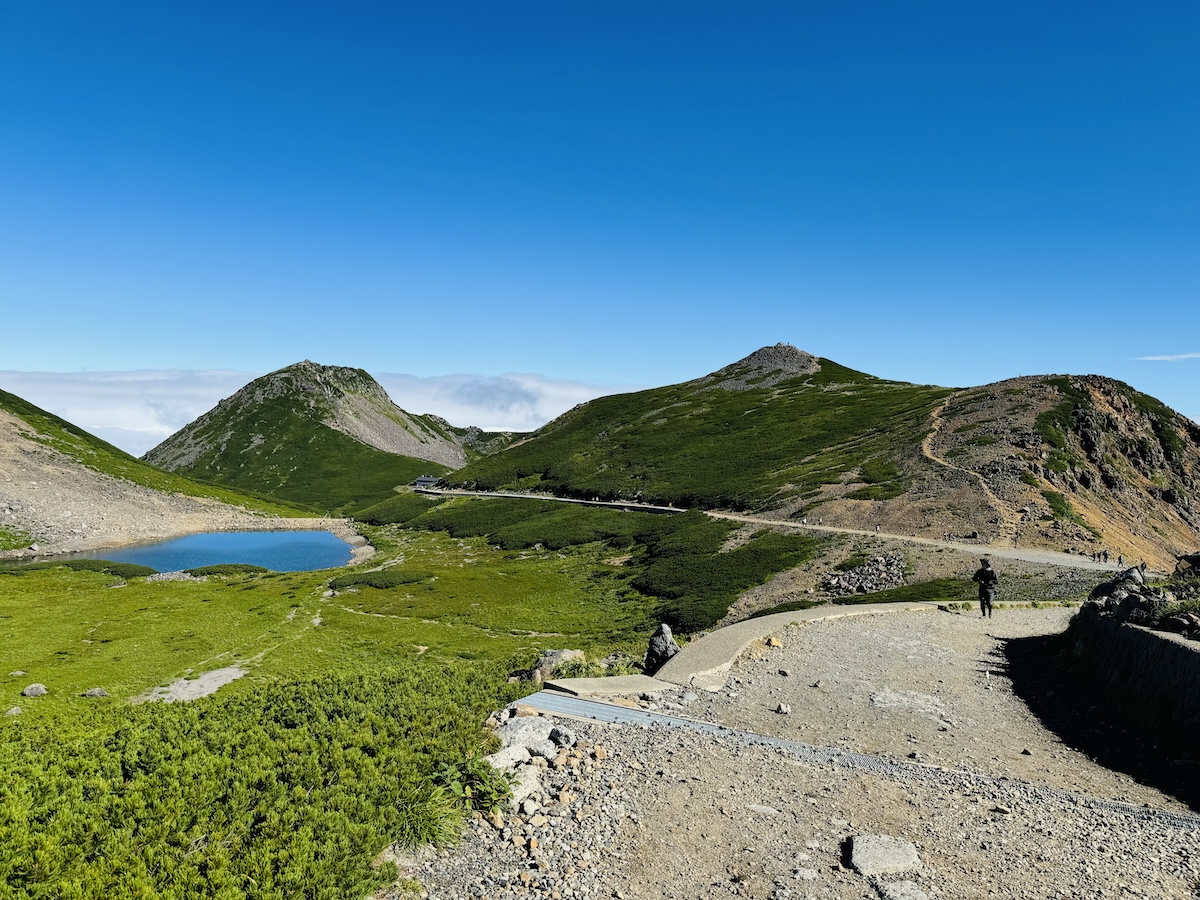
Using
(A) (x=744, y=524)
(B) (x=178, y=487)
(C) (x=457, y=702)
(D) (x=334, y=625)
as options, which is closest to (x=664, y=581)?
(A) (x=744, y=524)

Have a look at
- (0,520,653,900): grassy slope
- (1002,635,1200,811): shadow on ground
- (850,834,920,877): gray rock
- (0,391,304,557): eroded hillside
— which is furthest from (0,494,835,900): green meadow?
(0,391,304,557): eroded hillside

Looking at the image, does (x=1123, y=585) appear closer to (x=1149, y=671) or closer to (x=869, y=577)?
(x=1149, y=671)

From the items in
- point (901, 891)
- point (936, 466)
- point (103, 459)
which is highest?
point (103, 459)

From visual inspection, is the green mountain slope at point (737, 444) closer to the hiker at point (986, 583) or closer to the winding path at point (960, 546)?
the winding path at point (960, 546)

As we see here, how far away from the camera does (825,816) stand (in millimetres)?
14258

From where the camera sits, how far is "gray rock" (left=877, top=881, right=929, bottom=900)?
11500mm

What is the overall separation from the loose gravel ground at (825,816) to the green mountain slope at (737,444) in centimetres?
5986

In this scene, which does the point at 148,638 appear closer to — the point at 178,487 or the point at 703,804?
the point at 703,804

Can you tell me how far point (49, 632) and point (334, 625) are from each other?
21769mm

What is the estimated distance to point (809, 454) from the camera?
366 ft

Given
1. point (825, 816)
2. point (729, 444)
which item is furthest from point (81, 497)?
point (825, 816)

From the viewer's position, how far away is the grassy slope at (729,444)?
98.1 meters

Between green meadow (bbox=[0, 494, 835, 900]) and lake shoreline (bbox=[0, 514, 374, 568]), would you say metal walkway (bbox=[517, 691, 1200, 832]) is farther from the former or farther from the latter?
lake shoreline (bbox=[0, 514, 374, 568])

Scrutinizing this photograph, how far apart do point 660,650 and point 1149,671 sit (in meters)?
16.8
